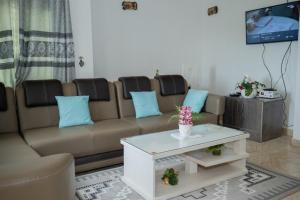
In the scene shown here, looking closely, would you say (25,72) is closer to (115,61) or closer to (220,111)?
(115,61)

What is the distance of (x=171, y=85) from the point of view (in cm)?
400

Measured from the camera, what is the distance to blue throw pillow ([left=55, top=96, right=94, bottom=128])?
120 inches

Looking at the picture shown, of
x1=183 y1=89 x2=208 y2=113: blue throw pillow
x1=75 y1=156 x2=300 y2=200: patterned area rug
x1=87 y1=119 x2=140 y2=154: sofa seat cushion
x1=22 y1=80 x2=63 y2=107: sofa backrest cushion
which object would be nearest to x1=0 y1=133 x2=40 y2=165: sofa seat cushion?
x1=22 y1=80 x2=63 y2=107: sofa backrest cushion

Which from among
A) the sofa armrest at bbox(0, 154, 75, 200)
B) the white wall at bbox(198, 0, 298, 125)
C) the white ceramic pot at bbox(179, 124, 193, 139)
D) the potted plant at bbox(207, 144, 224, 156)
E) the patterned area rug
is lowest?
the patterned area rug

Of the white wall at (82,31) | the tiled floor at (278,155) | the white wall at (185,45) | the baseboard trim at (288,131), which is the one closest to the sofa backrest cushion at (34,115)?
the white wall at (82,31)

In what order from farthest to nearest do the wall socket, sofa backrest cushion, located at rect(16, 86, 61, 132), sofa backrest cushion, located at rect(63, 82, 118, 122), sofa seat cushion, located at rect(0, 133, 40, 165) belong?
the wall socket → sofa backrest cushion, located at rect(63, 82, 118, 122) → sofa backrest cushion, located at rect(16, 86, 61, 132) → sofa seat cushion, located at rect(0, 133, 40, 165)

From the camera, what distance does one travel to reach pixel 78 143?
2.72 meters

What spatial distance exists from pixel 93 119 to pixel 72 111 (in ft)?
Answer: 1.26

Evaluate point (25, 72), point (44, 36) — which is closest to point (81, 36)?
point (44, 36)

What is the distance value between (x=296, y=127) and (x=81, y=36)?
3038 millimetres

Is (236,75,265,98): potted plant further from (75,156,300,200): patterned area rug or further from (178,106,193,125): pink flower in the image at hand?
(178,106,193,125): pink flower

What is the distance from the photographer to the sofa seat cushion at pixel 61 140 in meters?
2.56

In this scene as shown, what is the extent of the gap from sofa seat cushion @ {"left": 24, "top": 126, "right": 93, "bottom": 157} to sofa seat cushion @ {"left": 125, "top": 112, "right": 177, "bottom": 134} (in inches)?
25.2

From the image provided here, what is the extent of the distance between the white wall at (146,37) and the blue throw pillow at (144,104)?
3.31ft
